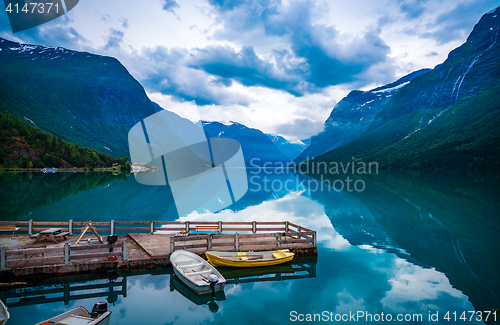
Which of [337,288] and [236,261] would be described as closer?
[337,288]

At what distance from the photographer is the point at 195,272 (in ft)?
48.1

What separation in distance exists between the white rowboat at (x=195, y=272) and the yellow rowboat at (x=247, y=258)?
1.26 m

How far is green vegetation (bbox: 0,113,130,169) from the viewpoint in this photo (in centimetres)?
12531

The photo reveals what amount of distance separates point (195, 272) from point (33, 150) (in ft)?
541

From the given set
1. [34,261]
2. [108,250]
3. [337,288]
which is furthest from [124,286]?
[337,288]

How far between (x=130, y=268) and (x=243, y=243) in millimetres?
7594

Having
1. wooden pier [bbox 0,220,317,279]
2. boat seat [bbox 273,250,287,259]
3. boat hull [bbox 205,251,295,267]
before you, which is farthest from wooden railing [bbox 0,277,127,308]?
boat seat [bbox 273,250,287,259]

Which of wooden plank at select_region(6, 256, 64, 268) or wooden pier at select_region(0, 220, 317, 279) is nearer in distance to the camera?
wooden plank at select_region(6, 256, 64, 268)

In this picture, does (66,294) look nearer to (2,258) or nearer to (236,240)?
(2,258)

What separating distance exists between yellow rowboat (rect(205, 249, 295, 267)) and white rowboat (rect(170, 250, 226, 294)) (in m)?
1.26

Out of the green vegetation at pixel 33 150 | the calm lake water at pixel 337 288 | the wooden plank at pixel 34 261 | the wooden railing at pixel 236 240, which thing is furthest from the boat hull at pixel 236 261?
the green vegetation at pixel 33 150

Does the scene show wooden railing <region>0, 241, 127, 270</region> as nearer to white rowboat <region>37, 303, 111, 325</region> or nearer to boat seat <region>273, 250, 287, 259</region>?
white rowboat <region>37, 303, 111, 325</region>

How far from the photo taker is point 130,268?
15812 mm

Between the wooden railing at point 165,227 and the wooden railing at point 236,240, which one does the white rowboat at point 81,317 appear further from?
the wooden railing at point 165,227
